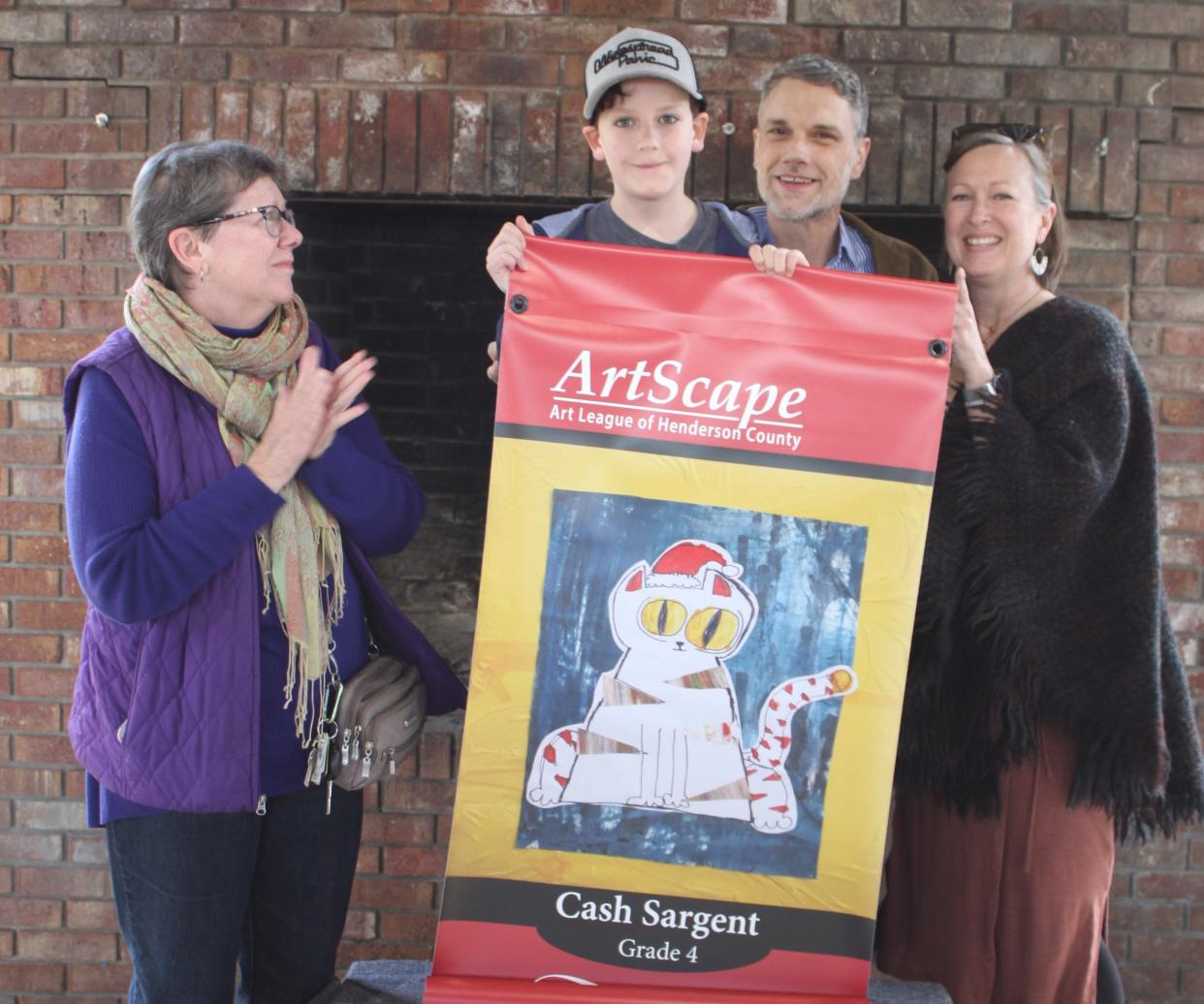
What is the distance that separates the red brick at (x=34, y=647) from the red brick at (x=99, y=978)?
2.84 ft

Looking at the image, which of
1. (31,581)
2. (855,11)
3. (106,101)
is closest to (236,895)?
(31,581)

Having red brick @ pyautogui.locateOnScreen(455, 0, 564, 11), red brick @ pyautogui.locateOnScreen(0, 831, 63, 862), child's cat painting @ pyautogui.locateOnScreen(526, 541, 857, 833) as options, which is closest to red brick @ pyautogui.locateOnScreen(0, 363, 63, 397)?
red brick @ pyautogui.locateOnScreen(0, 831, 63, 862)

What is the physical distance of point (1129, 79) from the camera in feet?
9.34

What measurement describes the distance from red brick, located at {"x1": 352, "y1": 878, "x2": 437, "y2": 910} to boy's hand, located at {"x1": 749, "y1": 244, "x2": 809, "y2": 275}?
2103 millimetres

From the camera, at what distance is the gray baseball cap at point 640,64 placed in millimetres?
2053

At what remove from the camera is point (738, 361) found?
69.2 inches

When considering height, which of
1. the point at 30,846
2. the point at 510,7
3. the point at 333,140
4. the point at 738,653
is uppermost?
the point at 510,7

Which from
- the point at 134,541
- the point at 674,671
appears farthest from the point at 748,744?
the point at 134,541

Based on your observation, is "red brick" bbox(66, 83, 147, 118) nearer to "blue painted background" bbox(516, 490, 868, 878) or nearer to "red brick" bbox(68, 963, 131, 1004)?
"blue painted background" bbox(516, 490, 868, 878)

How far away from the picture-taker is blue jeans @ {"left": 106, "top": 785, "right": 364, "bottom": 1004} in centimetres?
190

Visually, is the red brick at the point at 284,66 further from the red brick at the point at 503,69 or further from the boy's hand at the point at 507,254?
the boy's hand at the point at 507,254

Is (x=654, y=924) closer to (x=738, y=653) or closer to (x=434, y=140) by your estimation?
(x=738, y=653)

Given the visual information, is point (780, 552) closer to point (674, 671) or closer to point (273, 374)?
point (674, 671)

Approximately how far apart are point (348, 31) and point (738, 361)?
1.66 meters
